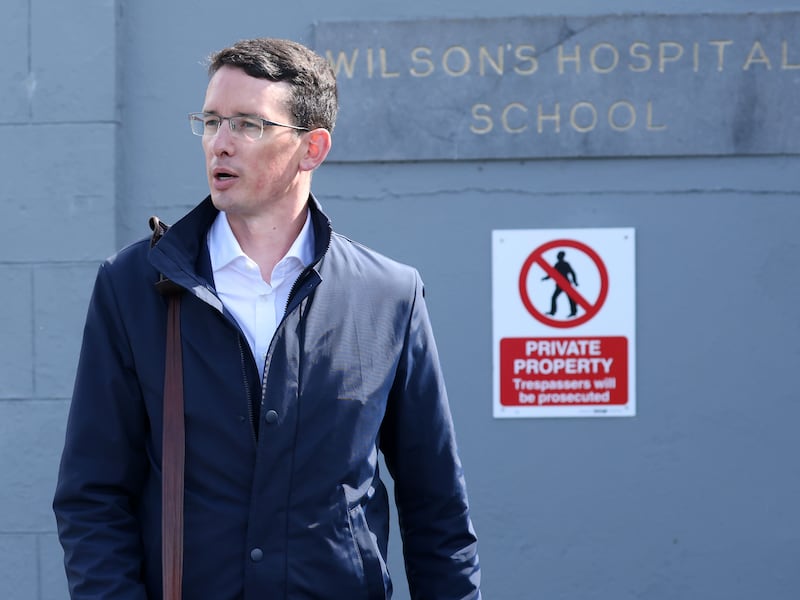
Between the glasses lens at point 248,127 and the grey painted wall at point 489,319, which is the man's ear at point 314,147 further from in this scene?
the grey painted wall at point 489,319

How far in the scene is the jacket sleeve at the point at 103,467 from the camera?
2.20m

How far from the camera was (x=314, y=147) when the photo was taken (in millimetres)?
2527

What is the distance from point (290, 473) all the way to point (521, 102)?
275 centimetres

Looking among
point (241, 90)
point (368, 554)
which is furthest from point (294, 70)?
point (368, 554)

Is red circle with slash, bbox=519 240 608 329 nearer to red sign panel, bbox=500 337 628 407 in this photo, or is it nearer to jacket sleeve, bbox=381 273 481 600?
red sign panel, bbox=500 337 628 407

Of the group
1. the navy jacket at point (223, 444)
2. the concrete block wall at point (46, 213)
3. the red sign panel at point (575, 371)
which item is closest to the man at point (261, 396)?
the navy jacket at point (223, 444)

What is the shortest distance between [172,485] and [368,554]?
16.6 inches

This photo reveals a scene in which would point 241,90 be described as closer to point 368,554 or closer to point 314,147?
point 314,147

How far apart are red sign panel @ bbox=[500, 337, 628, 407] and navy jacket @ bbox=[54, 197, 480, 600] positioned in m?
2.34

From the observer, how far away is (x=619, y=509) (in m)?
4.69

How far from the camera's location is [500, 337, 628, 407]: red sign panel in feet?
15.4

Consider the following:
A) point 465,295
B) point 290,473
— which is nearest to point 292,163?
point 290,473

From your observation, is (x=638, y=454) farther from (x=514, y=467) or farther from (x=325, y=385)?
(x=325, y=385)

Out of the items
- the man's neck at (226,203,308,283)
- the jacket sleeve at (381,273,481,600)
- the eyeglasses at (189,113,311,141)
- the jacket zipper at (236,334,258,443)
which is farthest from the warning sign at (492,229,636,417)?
the jacket zipper at (236,334,258,443)
